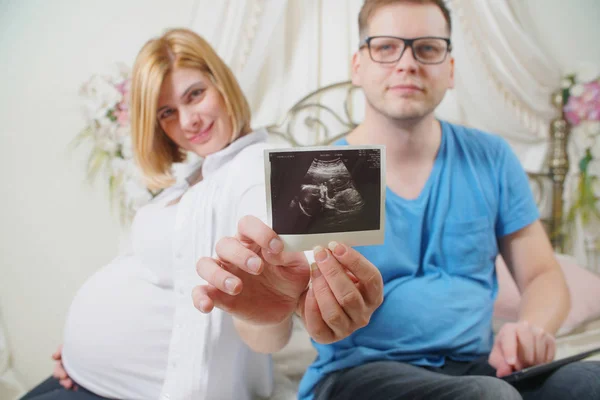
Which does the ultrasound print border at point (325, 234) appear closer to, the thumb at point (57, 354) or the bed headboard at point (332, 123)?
the bed headboard at point (332, 123)

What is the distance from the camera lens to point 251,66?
1186mm

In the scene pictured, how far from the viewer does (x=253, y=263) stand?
0.63m

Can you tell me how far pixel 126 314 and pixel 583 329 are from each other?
1271 millimetres

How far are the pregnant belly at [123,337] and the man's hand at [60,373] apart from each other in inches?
1.2

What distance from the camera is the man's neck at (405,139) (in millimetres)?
1005

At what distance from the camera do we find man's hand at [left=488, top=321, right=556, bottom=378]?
0.89 meters

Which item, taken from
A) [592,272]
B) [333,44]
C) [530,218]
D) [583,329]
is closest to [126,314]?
[333,44]

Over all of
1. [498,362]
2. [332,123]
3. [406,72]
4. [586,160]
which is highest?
[406,72]

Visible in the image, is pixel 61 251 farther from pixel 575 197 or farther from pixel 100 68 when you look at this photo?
pixel 575 197

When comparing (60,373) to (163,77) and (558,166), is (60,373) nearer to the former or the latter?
(163,77)

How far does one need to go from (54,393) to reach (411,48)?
1.26 meters

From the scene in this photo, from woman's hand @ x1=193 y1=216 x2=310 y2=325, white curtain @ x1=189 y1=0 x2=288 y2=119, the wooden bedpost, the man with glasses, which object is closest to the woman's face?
white curtain @ x1=189 y1=0 x2=288 y2=119

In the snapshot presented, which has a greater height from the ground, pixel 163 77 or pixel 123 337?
pixel 163 77

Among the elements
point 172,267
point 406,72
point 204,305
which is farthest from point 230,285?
point 406,72
